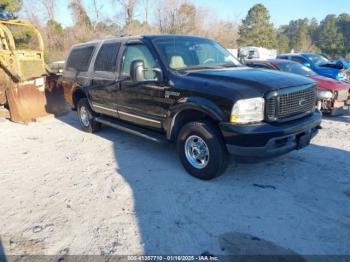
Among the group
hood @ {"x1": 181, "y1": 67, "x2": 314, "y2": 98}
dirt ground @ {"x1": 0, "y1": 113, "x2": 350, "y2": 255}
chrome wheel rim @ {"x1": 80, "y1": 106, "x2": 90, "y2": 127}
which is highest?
hood @ {"x1": 181, "y1": 67, "x2": 314, "y2": 98}

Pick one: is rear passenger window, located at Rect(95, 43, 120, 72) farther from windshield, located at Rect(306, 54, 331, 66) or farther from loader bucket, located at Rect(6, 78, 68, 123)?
windshield, located at Rect(306, 54, 331, 66)

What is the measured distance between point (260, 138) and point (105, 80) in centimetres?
342

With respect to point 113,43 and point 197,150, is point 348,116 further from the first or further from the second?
point 113,43

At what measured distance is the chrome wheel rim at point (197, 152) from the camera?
14.4 feet

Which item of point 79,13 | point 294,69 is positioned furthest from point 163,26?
point 294,69

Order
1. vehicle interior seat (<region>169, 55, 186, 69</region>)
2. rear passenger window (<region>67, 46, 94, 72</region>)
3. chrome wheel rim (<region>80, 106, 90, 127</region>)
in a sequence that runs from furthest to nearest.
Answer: chrome wheel rim (<region>80, 106, 90, 127</region>) < rear passenger window (<region>67, 46, 94, 72</region>) < vehicle interior seat (<region>169, 55, 186, 69</region>)

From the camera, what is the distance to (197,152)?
452 centimetres

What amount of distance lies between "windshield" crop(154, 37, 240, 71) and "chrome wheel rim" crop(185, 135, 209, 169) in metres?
1.12

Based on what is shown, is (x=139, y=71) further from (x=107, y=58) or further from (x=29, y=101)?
(x=29, y=101)

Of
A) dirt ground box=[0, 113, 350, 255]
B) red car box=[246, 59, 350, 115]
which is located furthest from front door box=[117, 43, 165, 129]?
red car box=[246, 59, 350, 115]

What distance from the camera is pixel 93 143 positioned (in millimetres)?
6516

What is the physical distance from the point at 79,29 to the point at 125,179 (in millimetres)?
30292

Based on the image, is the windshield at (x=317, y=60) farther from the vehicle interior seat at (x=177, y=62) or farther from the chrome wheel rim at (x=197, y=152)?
the chrome wheel rim at (x=197, y=152)

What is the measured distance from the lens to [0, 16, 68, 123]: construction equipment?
801 cm
